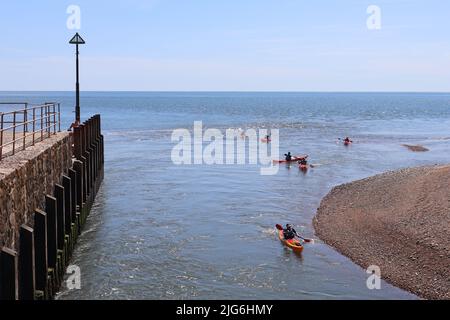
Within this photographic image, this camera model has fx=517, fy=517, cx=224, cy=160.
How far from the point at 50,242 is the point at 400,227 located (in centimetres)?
1479

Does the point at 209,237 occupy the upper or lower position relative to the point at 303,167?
lower

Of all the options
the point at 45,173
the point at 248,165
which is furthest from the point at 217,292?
the point at 248,165

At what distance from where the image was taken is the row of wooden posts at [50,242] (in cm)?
1108

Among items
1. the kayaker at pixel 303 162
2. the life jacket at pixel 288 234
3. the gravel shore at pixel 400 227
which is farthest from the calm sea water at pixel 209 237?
the kayaker at pixel 303 162

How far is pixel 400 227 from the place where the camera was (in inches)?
890

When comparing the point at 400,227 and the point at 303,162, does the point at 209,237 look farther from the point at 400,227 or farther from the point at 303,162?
the point at 303,162

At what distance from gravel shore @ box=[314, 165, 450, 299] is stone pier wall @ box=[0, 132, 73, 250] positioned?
11644mm

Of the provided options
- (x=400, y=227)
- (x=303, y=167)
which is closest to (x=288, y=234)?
(x=400, y=227)

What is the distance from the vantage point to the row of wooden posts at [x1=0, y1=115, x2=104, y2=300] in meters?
11.1

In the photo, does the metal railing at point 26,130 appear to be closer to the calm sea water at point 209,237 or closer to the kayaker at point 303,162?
the calm sea water at point 209,237

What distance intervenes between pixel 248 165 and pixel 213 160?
3980 millimetres

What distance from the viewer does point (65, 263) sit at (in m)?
17.6

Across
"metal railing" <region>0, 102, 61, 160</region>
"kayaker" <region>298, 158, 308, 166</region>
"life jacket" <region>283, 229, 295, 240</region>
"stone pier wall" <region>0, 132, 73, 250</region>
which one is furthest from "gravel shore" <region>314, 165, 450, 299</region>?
"metal railing" <region>0, 102, 61, 160</region>
